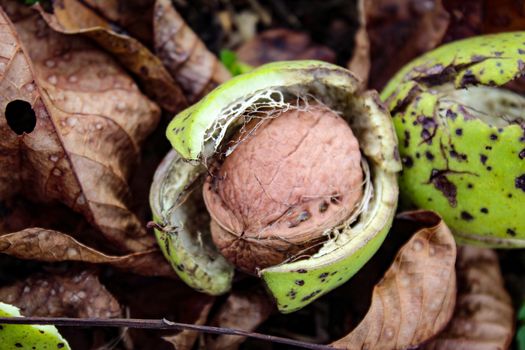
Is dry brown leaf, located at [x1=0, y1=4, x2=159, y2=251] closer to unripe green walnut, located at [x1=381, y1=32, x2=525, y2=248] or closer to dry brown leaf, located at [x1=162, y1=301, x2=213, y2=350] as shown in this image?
dry brown leaf, located at [x1=162, y1=301, x2=213, y2=350]

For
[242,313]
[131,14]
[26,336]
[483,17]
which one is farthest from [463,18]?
[26,336]

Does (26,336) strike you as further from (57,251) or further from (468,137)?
(468,137)

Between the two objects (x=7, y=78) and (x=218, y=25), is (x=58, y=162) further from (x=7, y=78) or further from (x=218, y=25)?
(x=218, y=25)

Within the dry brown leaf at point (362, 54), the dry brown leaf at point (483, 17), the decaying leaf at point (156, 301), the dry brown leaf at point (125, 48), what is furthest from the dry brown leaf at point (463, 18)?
the decaying leaf at point (156, 301)

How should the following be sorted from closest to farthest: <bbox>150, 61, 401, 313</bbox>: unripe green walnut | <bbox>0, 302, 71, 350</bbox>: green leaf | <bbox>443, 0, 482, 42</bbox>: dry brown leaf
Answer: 1. <bbox>0, 302, 71, 350</bbox>: green leaf
2. <bbox>150, 61, 401, 313</bbox>: unripe green walnut
3. <bbox>443, 0, 482, 42</bbox>: dry brown leaf

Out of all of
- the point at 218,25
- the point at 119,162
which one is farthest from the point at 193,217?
the point at 218,25

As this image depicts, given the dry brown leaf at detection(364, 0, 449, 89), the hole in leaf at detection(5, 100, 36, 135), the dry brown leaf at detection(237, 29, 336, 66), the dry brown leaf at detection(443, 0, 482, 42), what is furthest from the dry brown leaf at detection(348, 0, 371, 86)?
the hole in leaf at detection(5, 100, 36, 135)
